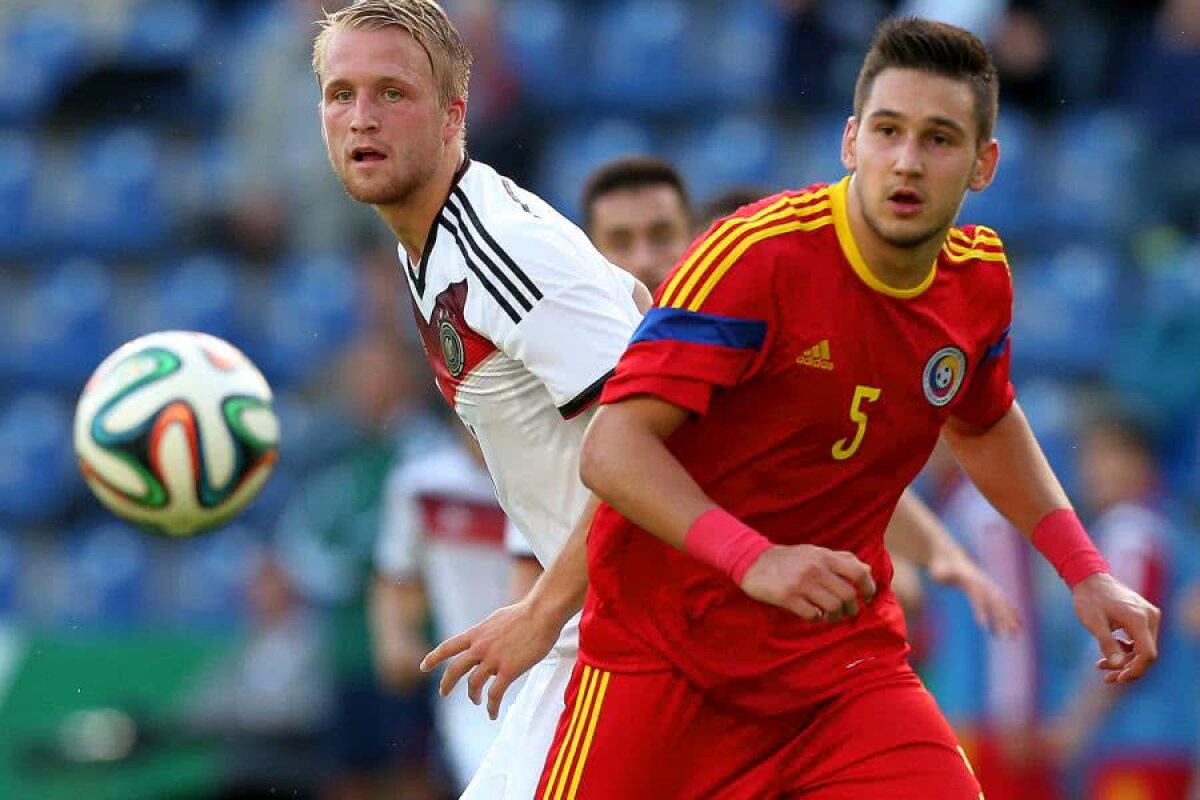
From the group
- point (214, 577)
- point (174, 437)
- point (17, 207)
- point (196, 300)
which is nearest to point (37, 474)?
point (196, 300)

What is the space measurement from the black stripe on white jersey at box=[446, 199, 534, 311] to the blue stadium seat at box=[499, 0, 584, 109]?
8218 mm

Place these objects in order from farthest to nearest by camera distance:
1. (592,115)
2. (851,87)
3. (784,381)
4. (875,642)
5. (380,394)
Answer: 1. (592,115)
2. (851,87)
3. (380,394)
4. (875,642)
5. (784,381)

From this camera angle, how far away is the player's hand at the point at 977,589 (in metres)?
5.41

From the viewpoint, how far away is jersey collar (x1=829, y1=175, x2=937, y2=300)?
414 centimetres

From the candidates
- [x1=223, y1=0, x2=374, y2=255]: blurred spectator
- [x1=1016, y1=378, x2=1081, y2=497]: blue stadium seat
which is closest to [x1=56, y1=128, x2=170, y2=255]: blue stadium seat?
[x1=223, y1=0, x2=374, y2=255]: blurred spectator

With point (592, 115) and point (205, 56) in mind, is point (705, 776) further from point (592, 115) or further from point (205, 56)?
point (205, 56)

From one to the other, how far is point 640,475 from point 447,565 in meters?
4.32

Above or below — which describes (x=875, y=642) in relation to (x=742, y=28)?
below

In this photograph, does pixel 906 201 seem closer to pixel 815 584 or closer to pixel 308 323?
pixel 815 584

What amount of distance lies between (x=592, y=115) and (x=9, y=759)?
5.14 meters

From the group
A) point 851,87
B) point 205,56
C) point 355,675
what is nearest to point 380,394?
point 355,675

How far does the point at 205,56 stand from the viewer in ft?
45.8

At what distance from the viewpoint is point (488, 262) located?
440 centimetres

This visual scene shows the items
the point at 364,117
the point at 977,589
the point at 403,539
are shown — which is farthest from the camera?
the point at 403,539
